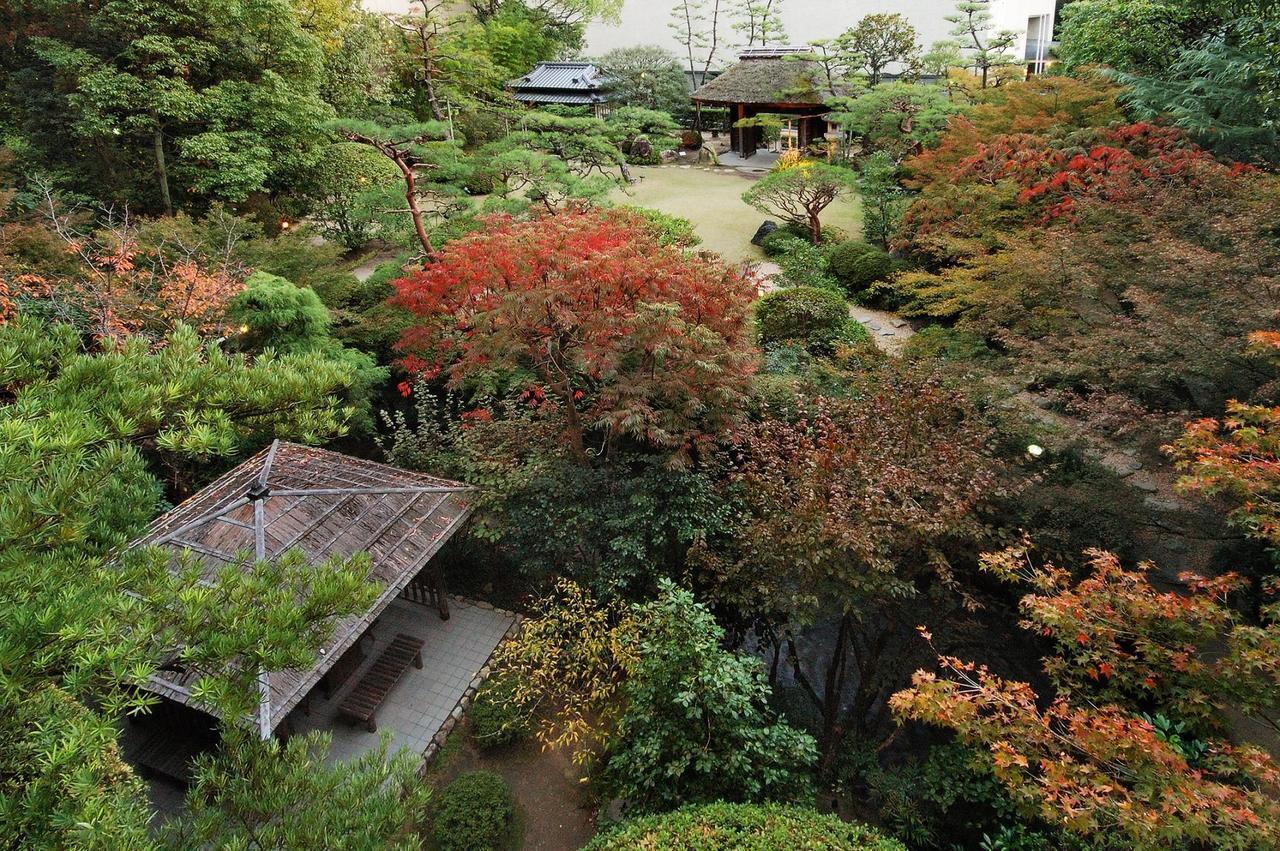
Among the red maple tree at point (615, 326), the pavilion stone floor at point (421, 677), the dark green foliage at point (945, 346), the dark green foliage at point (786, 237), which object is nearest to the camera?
the pavilion stone floor at point (421, 677)

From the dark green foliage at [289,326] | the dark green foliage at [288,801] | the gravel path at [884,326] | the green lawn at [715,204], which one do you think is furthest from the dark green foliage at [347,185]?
the dark green foliage at [288,801]

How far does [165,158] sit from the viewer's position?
14.3 m

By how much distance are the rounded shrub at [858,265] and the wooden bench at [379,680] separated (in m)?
12.8

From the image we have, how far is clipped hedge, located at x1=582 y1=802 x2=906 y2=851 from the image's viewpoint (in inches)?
207

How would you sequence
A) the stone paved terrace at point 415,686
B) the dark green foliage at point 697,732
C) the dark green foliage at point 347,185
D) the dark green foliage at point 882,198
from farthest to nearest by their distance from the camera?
the dark green foliage at point 882,198, the dark green foliage at point 347,185, the stone paved terrace at point 415,686, the dark green foliage at point 697,732

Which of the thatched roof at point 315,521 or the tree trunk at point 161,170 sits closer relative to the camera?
the thatched roof at point 315,521

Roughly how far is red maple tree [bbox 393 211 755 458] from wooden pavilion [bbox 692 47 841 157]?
20140 millimetres

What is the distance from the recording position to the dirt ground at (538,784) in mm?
7066

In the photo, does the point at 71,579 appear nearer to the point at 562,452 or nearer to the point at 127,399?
the point at 127,399

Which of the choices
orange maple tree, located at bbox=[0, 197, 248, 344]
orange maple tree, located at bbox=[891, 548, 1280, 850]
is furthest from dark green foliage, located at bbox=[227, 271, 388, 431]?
orange maple tree, located at bbox=[891, 548, 1280, 850]

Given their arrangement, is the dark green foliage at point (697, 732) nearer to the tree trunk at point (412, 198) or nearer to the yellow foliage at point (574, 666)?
the yellow foliage at point (574, 666)

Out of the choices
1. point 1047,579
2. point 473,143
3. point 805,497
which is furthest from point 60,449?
point 473,143

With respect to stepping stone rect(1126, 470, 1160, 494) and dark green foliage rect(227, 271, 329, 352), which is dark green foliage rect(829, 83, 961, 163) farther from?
dark green foliage rect(227, 271, 329, 352)

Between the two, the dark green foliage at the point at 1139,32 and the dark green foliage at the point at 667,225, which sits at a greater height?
the dark green foliage at the point at 1139,32
